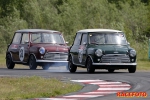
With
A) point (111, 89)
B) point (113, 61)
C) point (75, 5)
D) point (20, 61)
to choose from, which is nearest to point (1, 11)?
point (75, 5)

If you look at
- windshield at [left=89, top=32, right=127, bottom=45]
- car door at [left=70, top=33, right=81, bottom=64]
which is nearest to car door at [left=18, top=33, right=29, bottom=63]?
car door at [left=70, top=33, right=81, bottom=64]

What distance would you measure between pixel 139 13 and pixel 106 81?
54.7 m

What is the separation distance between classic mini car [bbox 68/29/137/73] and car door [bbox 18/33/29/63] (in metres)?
3.74

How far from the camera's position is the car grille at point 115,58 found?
26.3 m

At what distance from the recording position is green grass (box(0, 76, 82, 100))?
54.3 feet

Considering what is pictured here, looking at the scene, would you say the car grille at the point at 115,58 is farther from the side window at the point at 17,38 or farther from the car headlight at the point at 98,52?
the side window at the point at 17,38

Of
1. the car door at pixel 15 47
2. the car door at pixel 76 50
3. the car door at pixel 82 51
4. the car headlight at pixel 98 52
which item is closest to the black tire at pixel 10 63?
the car door at pixel 15 47

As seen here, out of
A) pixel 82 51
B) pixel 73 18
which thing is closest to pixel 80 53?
pixel 82 51

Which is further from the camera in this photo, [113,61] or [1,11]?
[1,11]

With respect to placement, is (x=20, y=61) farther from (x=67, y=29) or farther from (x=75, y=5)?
(x=75, y=5)

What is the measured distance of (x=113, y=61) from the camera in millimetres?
26359

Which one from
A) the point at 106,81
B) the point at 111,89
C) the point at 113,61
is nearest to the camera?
the point at 111,89

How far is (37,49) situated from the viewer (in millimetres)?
31016

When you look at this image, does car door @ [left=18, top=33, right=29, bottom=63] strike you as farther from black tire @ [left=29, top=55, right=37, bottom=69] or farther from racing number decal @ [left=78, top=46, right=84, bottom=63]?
racing number decal @ [left=78, top=46, right=84, bottom=63]
